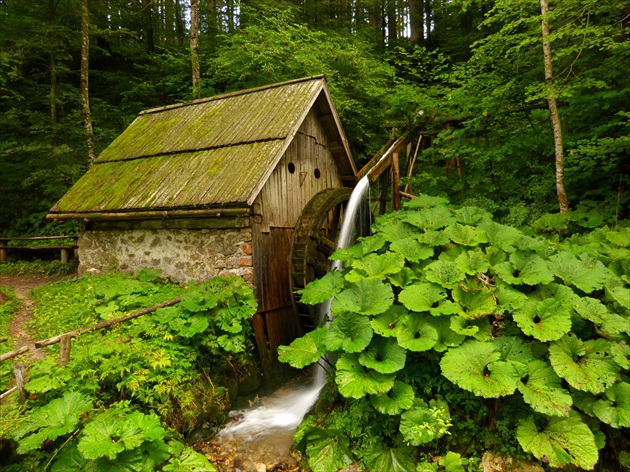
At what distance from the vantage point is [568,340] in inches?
153

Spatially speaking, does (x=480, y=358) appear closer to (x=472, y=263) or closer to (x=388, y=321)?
(x=388, y=321)

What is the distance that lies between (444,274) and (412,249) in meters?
0.74

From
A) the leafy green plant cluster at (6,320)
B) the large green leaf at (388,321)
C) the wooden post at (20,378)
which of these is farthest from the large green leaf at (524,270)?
the leafy green plant cluster at (6,320)

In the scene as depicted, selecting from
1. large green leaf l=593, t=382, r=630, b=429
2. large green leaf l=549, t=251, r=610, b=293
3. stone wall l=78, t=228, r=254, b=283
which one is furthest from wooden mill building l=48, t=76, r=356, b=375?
large green leaf l=593, t=382, r=630, b=429

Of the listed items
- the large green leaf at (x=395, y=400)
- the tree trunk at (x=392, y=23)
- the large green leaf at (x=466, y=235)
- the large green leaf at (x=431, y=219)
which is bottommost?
the large green leaf at (x=395, y=400)

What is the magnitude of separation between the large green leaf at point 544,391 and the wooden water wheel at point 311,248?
3.90m

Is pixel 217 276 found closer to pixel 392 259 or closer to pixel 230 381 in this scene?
pixel 230 381

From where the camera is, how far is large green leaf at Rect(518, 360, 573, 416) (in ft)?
11.4

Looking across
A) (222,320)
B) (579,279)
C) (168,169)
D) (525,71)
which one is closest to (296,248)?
(222,320)

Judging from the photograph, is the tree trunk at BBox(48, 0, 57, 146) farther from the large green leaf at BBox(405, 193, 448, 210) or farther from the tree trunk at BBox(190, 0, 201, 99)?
the large green leaf at BBox(405, 193, 448, 210)

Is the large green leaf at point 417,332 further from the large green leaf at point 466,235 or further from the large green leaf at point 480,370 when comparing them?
the large green leaf at point 466,235

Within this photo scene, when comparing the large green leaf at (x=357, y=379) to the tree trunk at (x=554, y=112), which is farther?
the tree trunk at (x=554, y=112)

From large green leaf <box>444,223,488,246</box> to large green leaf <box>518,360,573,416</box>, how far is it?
1.81 m

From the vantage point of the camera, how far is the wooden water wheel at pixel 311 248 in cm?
688
